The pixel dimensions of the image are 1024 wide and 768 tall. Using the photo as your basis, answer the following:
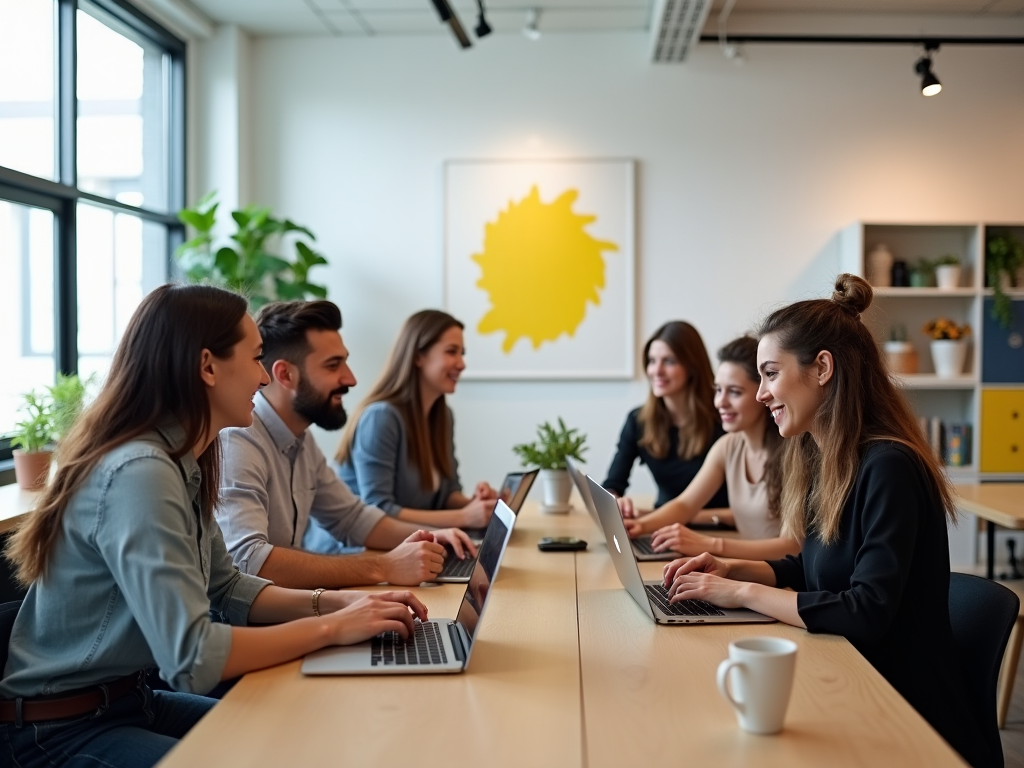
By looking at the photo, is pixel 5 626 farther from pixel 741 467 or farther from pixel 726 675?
pixel 741 467

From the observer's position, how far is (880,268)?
497 cm

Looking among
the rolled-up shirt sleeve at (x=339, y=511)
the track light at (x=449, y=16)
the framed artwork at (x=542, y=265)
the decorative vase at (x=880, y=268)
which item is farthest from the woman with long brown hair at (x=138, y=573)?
the decorative vase at (x=880, y=268)

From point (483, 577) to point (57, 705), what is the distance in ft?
2.29

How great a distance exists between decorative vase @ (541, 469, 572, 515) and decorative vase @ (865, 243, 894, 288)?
2.46 meters

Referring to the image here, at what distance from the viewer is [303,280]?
4.94 meters

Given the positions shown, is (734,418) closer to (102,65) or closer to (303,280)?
(303,280)

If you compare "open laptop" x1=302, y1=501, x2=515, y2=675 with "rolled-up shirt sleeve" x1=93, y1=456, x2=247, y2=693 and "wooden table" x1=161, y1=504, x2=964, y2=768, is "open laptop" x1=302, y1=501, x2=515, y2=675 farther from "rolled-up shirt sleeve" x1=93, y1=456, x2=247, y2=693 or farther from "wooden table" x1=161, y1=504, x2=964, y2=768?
"rolled-up shirt sleeve" x1=93, y1=456, x2=247, y2=693

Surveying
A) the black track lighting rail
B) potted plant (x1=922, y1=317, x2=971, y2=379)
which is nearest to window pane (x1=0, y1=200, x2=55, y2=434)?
the black track lighting rail

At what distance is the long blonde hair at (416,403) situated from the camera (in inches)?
127

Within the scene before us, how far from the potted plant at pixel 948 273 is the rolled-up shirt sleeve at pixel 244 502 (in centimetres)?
385

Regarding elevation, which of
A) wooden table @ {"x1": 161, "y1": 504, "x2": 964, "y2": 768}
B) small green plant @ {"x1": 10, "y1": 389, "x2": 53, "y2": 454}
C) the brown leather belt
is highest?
small green plant @ {"x1": 10, "y1": 389, "x2": 53, "y2": 454}

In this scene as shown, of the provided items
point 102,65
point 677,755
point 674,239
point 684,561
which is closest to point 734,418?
point 684,561

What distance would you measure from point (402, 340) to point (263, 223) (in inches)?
66.6

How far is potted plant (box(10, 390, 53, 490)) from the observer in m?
3.31
